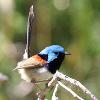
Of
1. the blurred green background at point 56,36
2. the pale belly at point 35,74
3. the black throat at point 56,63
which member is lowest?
the blurred green background at point 56,36

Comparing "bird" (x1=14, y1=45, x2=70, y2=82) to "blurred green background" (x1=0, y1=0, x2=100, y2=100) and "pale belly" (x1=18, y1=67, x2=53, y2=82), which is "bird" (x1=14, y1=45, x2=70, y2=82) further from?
"blurred green background" (x1=0, y1=0, x2=100, y2=100)

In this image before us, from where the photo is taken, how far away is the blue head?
92.0 inches

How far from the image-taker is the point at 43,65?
2.48 meters

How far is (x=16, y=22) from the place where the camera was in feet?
15.4

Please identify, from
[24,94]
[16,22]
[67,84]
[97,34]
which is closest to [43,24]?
[16,22]

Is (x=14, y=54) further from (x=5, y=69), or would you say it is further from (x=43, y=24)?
(x=43, y=24)

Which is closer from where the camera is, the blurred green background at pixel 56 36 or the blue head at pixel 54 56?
the blue head at pixel 54 56

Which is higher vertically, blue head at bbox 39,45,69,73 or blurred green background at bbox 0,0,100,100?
blue head at bbox 39,45,69,73

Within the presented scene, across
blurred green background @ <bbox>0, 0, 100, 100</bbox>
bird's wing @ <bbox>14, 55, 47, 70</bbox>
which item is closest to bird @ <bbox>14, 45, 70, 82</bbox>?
bird's wing @ <bbox>14, 55, 47, 70</bbox>

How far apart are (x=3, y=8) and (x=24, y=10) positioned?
523mm

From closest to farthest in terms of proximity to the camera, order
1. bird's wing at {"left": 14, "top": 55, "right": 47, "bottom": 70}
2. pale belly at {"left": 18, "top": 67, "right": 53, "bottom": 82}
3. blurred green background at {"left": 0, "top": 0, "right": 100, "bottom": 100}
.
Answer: pale belly at {"left": 18, "top": 67, "right": 53, "bottom": 82} → bird's wing at {"left": 14, "top": 55, "right": 47, "bottom": 70} → blurred green background at {"left": 0, "top": 0, "right": 100, "bottom": 100}

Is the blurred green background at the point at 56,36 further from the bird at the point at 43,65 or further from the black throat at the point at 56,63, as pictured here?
the black throat at the point at 56,63

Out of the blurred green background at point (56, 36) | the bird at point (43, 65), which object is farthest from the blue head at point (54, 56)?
the blurred green background at point (56, 36)

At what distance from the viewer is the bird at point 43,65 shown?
232 centimetres
